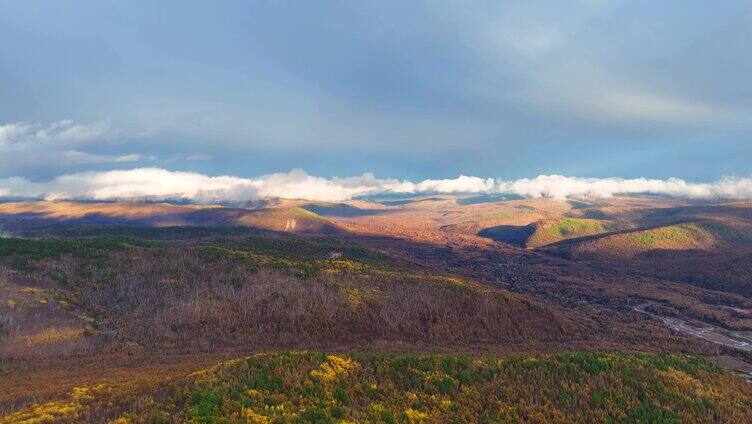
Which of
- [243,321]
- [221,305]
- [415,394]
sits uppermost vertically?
[415,394]

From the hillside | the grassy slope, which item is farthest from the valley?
the grassy slope

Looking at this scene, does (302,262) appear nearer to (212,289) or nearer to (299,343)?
(212,289)

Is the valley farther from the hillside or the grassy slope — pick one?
the grassy slope

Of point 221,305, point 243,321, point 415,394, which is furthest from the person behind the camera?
point 221,305

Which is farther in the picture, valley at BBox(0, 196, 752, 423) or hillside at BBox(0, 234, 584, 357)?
hillside at BBox(0, 234, 584, 357)

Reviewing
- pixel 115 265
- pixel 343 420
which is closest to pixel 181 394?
pixel 343 420

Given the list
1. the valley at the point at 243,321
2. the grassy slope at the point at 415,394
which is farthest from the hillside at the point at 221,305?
the grassy slope at the point at 415,394

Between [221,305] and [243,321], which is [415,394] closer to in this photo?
[243,321]

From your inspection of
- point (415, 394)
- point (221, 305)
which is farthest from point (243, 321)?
point (415, 394)
